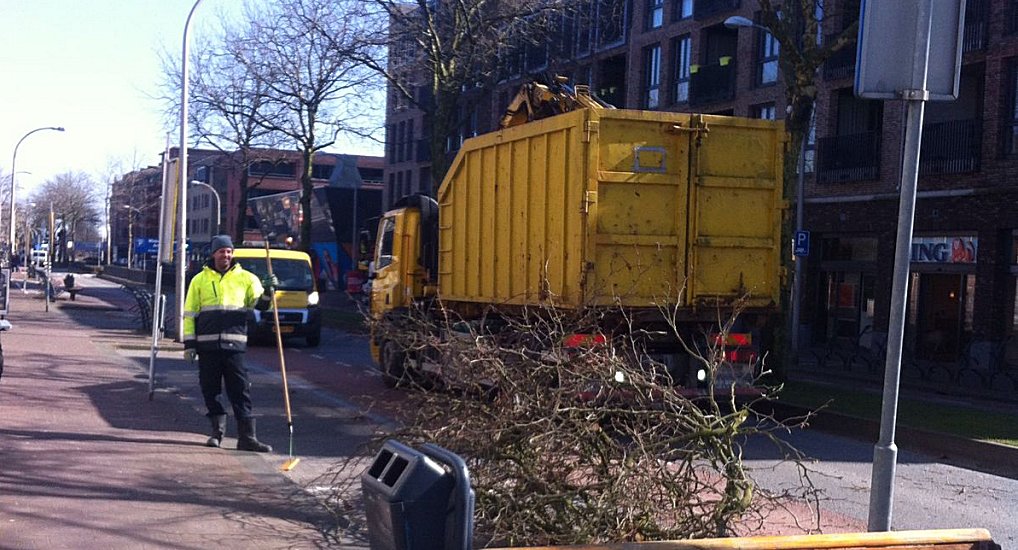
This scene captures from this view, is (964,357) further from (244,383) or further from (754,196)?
(244,383)

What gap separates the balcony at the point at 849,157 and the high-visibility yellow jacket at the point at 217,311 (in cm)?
2331

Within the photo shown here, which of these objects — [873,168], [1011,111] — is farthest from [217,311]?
[873,168]

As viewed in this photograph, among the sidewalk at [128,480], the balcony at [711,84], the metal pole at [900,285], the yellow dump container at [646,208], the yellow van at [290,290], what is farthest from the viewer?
the balcony at [711,84]

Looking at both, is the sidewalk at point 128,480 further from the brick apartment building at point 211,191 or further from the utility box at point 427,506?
the brick apartment building at point 211,191

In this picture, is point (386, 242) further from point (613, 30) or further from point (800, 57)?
point (613, 30)

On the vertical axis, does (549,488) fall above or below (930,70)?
below

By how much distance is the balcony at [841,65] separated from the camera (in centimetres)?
3076

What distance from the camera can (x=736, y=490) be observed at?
612 cm

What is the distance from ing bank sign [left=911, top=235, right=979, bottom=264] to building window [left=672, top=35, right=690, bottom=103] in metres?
11.1

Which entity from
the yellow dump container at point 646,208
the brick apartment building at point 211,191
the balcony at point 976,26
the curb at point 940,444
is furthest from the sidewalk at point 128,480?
the brick apartment building at point 211,191

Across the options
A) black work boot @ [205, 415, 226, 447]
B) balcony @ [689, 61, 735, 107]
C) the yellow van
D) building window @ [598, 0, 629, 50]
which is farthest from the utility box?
building window @ [598, 0, 629, 50]

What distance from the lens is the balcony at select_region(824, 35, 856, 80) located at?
30761 millimetres

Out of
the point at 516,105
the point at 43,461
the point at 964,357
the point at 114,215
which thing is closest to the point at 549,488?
the point at 43,461

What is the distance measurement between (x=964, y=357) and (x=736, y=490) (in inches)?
808
